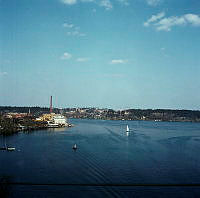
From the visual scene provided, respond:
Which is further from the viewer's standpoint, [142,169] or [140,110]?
[140,110]

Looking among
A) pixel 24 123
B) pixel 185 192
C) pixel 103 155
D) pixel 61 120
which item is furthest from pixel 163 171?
pixel 61 120

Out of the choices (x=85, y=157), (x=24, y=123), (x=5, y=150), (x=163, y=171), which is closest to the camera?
(x=163, y=171)

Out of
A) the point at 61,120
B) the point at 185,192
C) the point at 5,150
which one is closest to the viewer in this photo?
the point at 185,192

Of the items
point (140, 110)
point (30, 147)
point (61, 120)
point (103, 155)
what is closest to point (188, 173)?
point (103, 155)

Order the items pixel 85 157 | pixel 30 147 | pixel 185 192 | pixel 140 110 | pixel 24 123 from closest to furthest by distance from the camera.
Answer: pixel 185 192, pixel 85 157, pixel 30 147, pixel 24 123, pixel 140 110

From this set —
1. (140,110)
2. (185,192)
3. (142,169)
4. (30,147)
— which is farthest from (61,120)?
(140,110)

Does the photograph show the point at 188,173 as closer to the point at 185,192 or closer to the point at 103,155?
the point at 185,192

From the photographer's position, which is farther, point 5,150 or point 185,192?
point 5,150

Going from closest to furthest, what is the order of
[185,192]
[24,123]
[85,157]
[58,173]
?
1. [185,192]
2. [58,173]
3. [85,157]
4. [24,123]

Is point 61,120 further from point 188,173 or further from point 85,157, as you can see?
point 188,173
